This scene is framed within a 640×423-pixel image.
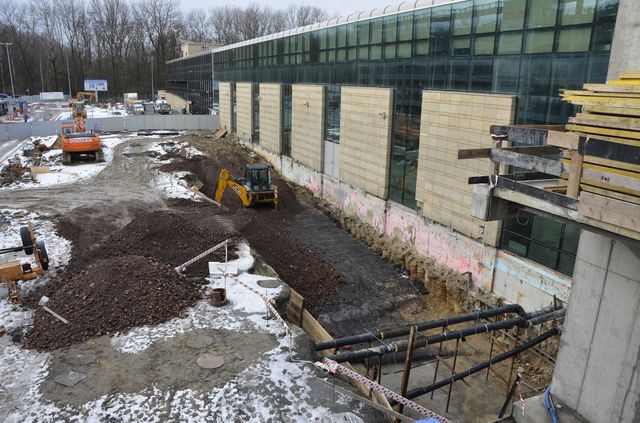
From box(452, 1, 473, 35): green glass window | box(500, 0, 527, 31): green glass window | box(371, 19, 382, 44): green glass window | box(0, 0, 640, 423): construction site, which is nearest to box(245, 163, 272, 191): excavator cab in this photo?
box(0, 0, 640, 423): construction site

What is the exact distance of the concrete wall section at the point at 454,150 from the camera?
1581 centimetres

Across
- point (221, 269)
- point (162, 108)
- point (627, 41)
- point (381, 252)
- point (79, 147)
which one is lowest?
point (381, 252)

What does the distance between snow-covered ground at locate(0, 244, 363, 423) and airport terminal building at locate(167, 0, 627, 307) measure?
745 cm

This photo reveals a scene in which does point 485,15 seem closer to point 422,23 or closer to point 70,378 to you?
point 422,23

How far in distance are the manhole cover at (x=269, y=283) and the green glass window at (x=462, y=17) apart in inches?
427

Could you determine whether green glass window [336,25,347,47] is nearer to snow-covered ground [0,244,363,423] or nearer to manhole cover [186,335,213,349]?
snow-covered ground [0,244,363,423]

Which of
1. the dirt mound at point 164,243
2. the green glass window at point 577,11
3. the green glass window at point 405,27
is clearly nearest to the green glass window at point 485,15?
the green glass window at point 577,11

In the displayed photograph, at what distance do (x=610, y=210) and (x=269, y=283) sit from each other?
10807 millimetres

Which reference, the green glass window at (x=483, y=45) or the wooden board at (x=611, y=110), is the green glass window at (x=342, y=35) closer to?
the green glass window at (x=483, y=45)

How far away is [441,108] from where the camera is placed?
18.0 meters

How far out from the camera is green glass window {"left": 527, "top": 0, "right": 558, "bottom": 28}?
13797 millimetres

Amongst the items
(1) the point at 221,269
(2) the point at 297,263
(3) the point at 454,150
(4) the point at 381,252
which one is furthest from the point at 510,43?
(1) the point at 221,269

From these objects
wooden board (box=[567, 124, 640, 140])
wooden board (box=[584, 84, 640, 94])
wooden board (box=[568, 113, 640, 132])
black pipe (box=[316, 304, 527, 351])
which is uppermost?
wooden board (box=[584, 84, 640, 94])

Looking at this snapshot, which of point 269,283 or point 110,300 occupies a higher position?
point 110,300
